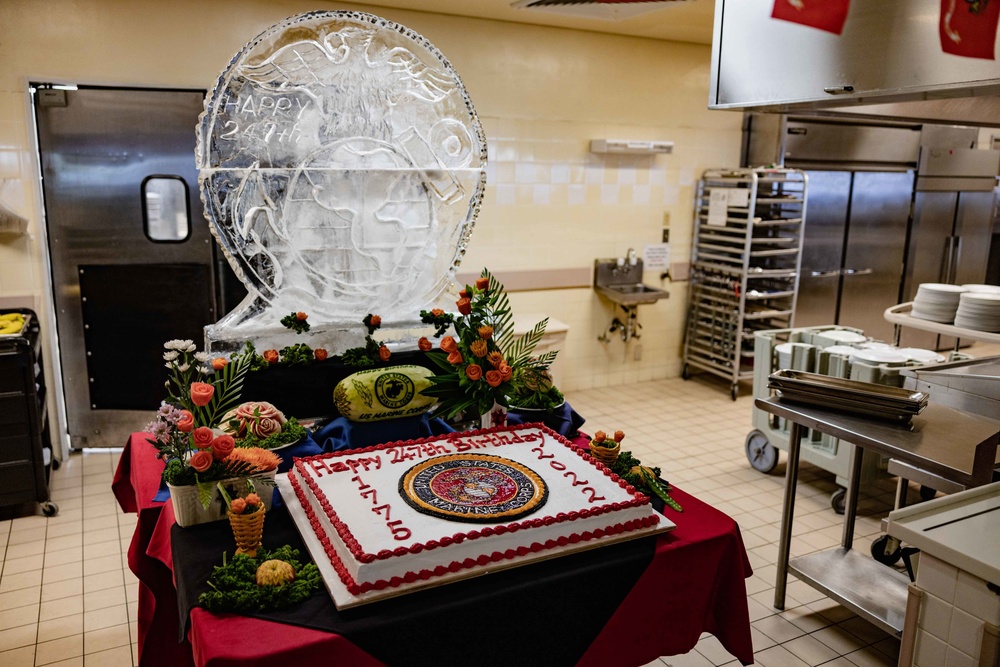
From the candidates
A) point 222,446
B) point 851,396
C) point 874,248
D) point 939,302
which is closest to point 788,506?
point 851,396

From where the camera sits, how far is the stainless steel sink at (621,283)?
6.07m

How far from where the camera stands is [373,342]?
3176 millimetres

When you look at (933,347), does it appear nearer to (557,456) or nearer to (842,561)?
(842,561)

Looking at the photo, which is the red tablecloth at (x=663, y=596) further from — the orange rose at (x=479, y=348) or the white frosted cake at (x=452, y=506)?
the orange rose at (x=479, y=348)

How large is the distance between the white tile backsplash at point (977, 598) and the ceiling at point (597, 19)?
3.70 meters

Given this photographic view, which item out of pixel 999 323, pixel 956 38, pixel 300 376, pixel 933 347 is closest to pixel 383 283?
pixel 300 376

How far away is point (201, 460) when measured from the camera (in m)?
2.07

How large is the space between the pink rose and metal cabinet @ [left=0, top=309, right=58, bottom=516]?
1979 mm

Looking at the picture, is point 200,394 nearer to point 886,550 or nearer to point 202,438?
point 202,438

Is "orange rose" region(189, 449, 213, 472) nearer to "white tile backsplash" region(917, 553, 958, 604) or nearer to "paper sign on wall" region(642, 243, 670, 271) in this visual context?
"white tile backsplash" region(917, 553, 958, 604)

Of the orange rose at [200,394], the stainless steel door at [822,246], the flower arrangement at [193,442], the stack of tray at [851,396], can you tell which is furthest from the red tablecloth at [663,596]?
the stainless steel door at [822,246]

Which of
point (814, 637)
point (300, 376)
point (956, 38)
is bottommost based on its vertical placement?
point (814, 637)

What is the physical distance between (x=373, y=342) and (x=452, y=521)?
1.31 m

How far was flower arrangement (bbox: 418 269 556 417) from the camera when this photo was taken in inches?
107
